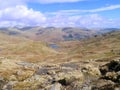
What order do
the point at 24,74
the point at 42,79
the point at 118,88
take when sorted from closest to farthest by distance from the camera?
the point at 118,88
the point at 42,79
the point at 24,74

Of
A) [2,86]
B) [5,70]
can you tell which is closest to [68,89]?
[2,86]

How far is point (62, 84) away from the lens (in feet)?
158

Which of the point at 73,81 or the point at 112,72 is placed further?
the point at 73,81

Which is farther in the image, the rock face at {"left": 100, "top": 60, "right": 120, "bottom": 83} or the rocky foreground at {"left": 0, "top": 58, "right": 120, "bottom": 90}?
the rocky foreground at {"left": 0, "top": 58, "right": 120, "bottom": 90}

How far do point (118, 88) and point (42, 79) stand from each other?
58.9ft

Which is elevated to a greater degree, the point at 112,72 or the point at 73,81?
the point at 112,72

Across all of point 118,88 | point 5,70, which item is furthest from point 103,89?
point 5,70

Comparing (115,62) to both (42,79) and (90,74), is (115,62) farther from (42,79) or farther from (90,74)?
(42,79)

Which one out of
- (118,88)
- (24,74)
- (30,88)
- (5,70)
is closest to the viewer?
(118,88)

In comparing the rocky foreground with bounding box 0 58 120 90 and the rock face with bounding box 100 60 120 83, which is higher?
the rock face with bounding box 100 60 120 83

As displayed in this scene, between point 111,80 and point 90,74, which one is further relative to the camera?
point 90,74

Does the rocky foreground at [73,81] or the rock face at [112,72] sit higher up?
the rock face at [112,72]

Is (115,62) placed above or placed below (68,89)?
above

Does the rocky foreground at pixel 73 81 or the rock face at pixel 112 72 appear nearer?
the rock face at pixel 112 72
